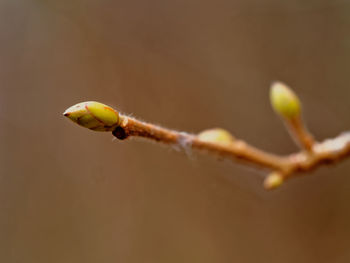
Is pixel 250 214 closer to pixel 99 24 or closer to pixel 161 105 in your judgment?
pixel 161 105

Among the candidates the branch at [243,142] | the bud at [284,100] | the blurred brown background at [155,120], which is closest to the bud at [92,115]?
the branch at [243,142]

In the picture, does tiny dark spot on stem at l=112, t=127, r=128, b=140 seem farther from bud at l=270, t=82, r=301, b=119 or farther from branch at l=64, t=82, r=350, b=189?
bud at l=270, t=82, r=301, b=119

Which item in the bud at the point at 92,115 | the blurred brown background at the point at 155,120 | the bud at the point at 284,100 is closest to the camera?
the bud at the point at 92,115

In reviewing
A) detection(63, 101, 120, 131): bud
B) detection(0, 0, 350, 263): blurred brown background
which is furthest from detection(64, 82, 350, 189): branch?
detection(0, 0, 350, 263): blurred brown background

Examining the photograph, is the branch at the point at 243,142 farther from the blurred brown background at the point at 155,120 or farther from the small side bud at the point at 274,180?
the blurred brown background at the point at 155,120

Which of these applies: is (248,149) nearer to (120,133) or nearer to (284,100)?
(284,100)

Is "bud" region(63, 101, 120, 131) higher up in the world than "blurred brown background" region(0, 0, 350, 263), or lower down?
lower down
